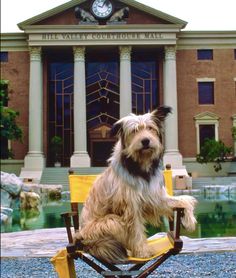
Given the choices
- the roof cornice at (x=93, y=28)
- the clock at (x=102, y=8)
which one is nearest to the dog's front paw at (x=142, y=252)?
the roof cornice at (x=93, y=28)

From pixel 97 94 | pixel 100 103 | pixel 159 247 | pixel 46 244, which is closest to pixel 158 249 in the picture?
pixel 159 247

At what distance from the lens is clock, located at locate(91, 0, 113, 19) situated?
77.6 feet

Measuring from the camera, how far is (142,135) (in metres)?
2.18

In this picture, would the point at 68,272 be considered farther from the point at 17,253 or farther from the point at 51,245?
the point at 51,245

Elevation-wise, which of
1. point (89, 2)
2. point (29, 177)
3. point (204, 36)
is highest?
point (89, 2)

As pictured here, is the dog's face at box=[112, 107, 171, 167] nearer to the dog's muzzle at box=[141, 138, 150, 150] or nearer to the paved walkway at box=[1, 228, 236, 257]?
the dog's muzzle at box=[141, 138, 150, 150]

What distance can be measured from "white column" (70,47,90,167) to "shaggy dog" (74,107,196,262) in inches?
800

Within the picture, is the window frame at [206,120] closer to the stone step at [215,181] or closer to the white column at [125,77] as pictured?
the white column at [125,77]

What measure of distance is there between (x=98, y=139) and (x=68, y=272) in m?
21.6

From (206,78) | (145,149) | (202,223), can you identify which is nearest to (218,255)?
(145,149)

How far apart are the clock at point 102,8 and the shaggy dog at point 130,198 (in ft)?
71.7

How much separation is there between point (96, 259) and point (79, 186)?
53cm

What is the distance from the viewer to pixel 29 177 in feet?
71.4

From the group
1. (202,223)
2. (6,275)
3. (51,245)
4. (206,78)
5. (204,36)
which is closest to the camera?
(6,275)
